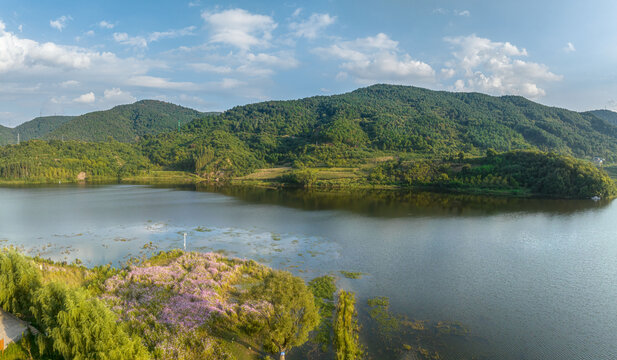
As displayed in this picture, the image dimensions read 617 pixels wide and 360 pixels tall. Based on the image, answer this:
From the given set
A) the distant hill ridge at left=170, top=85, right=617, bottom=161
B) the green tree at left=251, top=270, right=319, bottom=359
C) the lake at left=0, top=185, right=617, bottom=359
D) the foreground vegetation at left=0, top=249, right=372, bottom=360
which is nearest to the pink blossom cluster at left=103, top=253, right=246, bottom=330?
the foreground vegetation at left=0, top=249, right=372, bottom=360

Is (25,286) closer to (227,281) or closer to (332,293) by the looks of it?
(227,281)

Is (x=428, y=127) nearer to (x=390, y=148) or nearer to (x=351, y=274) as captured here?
(x=390, y=148)

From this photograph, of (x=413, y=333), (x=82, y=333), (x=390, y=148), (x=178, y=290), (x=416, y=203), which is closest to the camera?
(x=82, y=333)

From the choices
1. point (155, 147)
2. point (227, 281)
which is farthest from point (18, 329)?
point (155, 147)

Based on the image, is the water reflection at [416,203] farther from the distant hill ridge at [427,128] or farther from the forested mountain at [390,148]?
the distant hill ridge at [427,128]

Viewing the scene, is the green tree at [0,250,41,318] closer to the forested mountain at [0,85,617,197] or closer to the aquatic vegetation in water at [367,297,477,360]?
the aquatic vegetation in water at [367,297,477,360]

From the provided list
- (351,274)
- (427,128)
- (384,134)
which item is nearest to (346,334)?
(351,274)

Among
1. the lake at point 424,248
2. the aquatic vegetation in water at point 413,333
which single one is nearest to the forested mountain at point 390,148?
the lake at point 424,248
